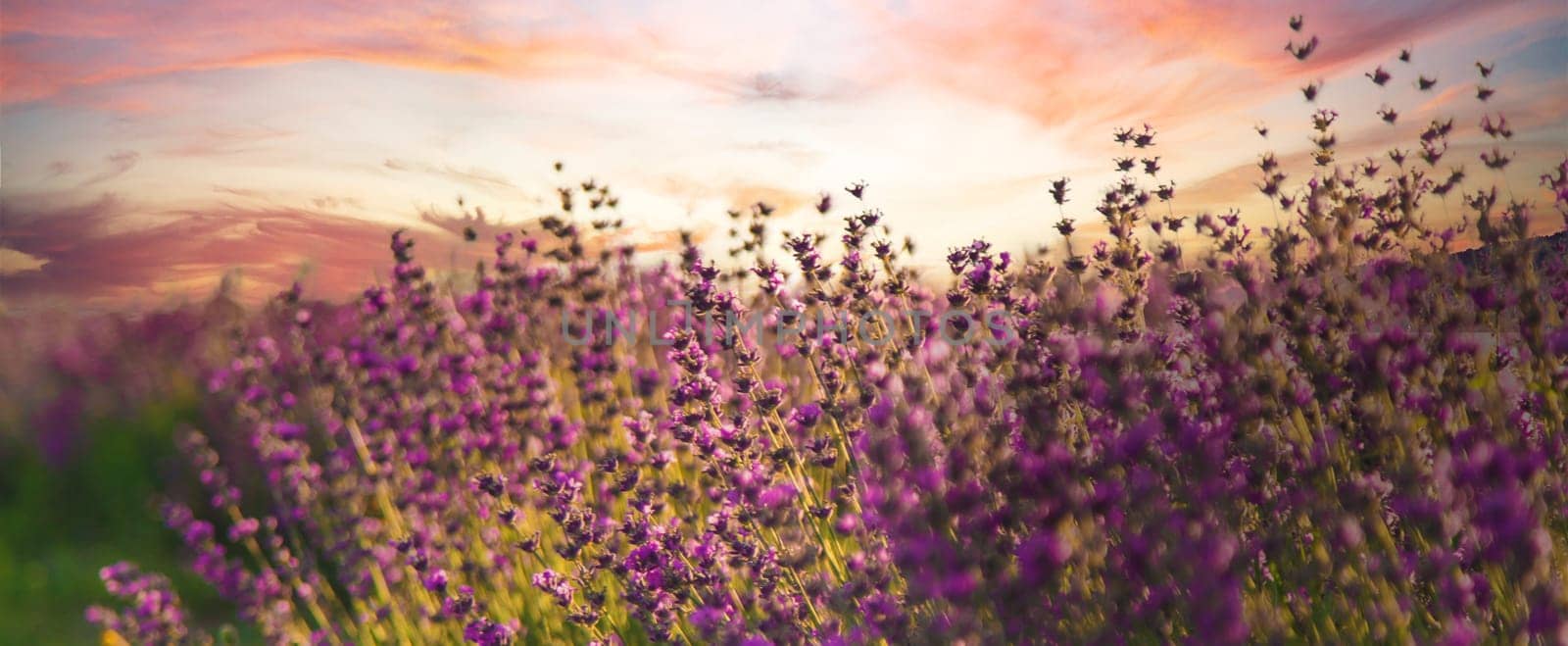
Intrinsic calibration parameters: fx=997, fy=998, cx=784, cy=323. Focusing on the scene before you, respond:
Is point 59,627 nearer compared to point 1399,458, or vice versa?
point 1399,458

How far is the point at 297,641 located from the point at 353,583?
26 cm

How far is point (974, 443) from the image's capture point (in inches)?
58.7

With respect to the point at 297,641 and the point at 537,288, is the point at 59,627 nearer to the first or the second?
the point at 297,641

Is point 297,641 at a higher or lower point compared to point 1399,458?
lower

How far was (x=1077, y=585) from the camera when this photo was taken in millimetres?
1398

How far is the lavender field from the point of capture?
1341 mm

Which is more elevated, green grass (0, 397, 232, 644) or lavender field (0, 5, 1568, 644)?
lavender field (0, 5, 1568, 644)

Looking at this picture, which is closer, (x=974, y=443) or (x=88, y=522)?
(x=974, y=443)

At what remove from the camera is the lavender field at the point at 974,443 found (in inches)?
52.8

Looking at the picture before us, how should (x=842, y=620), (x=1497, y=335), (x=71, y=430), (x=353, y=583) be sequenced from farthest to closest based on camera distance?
(x=71, y=430) → (x=353, y=583) → (x=1497, y=335) → (x=842, y=620)

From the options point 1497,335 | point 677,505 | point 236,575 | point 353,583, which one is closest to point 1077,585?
point 677,505

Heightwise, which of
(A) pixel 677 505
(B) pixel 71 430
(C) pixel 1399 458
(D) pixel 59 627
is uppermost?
(C) pixel 1399 458

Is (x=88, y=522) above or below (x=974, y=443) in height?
below

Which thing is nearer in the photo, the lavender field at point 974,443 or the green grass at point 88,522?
the lavender field at point 974,443
